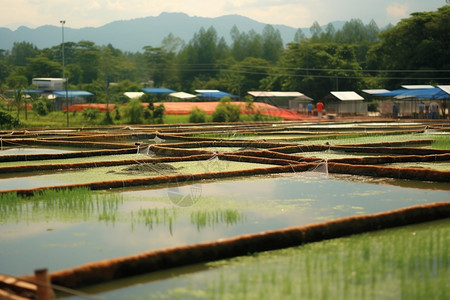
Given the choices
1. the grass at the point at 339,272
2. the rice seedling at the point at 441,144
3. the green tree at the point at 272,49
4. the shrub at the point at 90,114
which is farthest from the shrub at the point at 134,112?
the green tree at the point at 272,49

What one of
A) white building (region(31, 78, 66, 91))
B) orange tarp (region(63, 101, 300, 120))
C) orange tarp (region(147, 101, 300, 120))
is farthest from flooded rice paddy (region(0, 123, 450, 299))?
white building (region(31, 78, 66, 91))

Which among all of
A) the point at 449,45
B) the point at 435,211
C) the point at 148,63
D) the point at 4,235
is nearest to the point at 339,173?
the point at 435,211

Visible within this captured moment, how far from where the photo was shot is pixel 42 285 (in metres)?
4.05

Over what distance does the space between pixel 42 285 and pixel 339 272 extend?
2.27 m

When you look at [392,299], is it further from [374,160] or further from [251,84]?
[251,84]

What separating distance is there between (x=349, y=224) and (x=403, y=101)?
119 feet

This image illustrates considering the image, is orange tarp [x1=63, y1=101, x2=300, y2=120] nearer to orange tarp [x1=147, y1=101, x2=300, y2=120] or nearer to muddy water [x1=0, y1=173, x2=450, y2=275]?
orange tarp [x1=147, y1=101, x2=300, y2=120]

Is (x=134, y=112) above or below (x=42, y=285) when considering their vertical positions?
above

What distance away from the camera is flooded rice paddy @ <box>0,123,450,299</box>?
591cm

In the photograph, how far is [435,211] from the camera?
7207 millimetres

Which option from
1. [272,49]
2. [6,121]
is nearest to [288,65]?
[272,49]

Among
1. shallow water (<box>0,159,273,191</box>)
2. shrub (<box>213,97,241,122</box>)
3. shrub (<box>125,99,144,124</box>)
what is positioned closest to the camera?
shallow water (<box>0,159,273,191</box>)

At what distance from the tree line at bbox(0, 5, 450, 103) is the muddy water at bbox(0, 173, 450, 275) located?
23553 millimetres

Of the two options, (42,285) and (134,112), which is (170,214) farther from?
(134,112)
